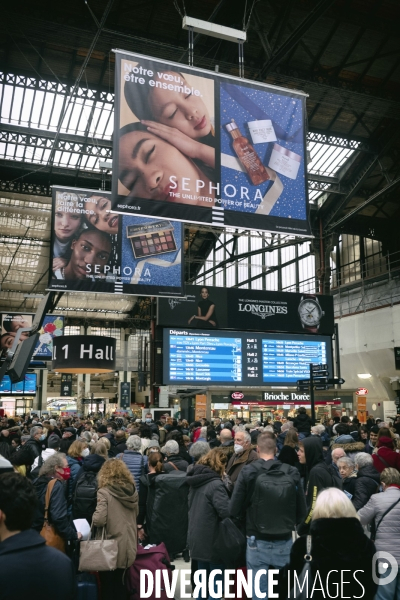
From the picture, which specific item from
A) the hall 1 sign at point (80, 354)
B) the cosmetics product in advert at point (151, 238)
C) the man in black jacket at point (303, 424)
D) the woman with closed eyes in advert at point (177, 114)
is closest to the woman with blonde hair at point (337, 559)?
the woman with closed eyes in advert at point (177, 114)

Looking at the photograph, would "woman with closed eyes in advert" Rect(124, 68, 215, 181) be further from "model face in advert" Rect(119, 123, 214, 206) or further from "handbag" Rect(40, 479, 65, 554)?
"handbag" Rect(40, 479, 65, 554)

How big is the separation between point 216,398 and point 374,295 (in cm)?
1098

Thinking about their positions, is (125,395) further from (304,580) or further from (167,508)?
(304,580)

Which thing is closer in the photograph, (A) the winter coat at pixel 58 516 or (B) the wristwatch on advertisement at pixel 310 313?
(A) the winter coat at pixel 58 516

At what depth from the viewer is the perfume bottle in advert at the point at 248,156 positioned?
8.35 metres

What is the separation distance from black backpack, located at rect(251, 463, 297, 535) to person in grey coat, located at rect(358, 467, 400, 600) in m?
0.52

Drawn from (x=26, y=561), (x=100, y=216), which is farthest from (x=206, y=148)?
(x=26, y=561)

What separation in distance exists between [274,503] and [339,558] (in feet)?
4.76

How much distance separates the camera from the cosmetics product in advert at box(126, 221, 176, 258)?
14.9 m

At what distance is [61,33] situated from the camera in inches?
609

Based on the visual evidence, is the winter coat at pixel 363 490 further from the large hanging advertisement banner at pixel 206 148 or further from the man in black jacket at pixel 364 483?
the large hanging advertisement banner at pixel 206 148

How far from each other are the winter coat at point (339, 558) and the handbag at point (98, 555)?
1.85m

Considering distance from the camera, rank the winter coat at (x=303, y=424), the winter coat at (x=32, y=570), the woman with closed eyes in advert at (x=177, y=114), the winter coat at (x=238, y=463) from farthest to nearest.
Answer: the winter coat at (x=303, y=424) → the woman with closed eyes in advert at (x=177, y=114) → the winter coat at (x=238, y=463) → the winter coat at (x=32, y=570)

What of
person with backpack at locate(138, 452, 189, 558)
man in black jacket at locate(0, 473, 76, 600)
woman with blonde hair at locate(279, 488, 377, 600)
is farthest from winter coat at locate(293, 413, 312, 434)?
man in black jacket at locate(0, 473, 76, 600)
